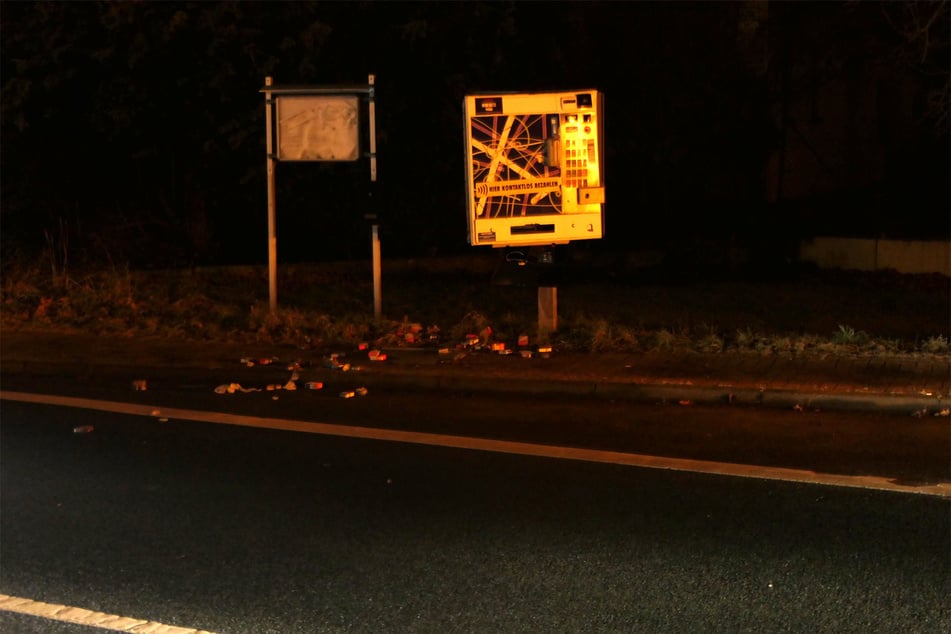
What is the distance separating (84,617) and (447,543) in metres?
1.87

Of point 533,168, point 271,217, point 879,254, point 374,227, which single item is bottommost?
point 879,254

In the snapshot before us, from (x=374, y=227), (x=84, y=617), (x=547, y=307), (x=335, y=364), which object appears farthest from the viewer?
(x=374, y=227)

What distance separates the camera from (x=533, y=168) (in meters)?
10.9

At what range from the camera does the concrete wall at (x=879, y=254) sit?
16812 millimetres

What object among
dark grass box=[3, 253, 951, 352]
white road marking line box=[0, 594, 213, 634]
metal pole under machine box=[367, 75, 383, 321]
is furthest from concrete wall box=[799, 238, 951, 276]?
white road marking line box=[0, 594, 213, 634]

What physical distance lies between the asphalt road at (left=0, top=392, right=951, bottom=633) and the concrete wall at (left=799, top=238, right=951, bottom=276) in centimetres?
1190

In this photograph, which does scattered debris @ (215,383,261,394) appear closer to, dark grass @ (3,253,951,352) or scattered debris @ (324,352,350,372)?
scattered debris @ (324,352,350,372)

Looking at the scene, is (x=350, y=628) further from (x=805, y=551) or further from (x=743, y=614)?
(x=805, y=551)

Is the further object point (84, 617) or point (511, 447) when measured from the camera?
point (511, 447)

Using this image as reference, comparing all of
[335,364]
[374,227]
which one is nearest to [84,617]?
[335,364]

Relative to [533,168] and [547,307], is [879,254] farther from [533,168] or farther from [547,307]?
[533,168]

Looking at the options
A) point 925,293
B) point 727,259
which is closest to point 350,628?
point 925,293

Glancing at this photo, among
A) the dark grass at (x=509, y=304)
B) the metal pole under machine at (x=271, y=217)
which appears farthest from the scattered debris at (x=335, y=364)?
the metal pole under machine at (x=271, y=217)

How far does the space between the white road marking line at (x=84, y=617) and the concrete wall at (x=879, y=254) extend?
15.4 metres
